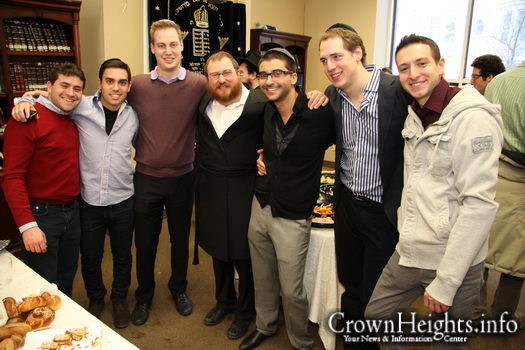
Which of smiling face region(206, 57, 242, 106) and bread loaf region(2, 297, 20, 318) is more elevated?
smiling face region(206, 57, 242, 106)

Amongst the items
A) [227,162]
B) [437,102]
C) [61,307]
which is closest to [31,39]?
[227,162]

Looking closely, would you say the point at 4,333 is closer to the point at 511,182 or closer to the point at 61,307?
the point at 61,307

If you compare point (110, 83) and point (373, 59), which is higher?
point (373, 59)

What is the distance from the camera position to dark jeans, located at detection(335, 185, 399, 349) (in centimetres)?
179

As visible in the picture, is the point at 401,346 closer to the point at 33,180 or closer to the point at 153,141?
the point at 153,141

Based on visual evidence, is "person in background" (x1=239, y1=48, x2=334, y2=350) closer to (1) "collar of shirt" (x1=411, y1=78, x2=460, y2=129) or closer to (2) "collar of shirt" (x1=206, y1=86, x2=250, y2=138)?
(2) "collar of shirt" (x1=206, y1=86, x2=250, y2=138)

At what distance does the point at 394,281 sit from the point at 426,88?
77cm

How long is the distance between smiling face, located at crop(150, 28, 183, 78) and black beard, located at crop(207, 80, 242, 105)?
→ 0.31 metres

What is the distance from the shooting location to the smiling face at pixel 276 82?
190 cm

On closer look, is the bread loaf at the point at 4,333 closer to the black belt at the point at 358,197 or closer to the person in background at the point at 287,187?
the person in background at the point at 287,187

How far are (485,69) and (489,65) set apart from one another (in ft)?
0.15

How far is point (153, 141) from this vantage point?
236 centimetres

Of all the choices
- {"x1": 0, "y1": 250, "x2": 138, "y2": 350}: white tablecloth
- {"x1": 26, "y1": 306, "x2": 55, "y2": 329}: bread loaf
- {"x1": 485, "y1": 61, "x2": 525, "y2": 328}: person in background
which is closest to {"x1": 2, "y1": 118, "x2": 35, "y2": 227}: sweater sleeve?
{"x1": 0, "y1": 250, "x2": 138, "y2": 350}: white tablecloth

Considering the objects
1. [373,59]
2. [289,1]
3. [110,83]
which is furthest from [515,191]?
[289,1]
